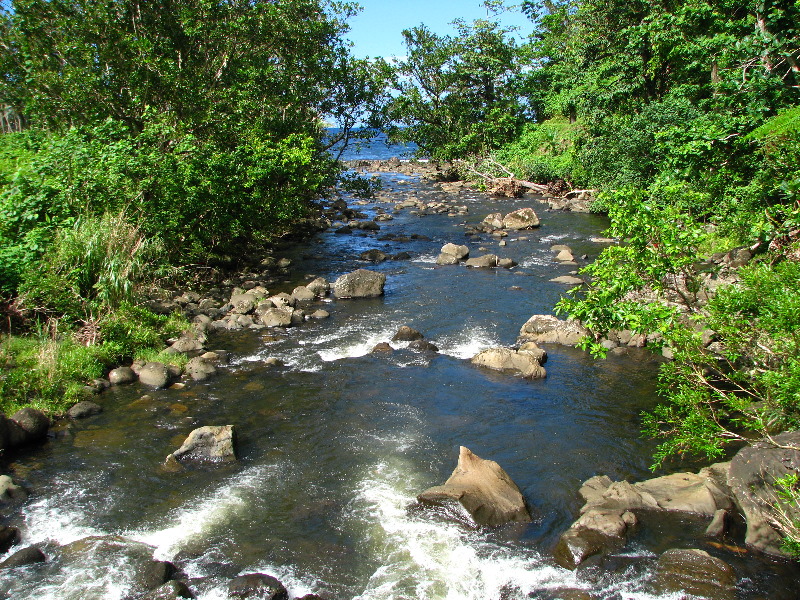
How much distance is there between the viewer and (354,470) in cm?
1027

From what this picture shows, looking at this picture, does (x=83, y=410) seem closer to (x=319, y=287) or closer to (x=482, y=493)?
(x=482, y=493)

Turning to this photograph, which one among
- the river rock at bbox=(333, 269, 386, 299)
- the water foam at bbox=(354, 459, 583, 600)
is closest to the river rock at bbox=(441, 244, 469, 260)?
the river rock at bbox=(333, 269, 386, 299)

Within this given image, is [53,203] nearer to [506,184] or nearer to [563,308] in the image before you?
[563,308]

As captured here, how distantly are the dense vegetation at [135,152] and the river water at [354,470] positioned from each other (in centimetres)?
241

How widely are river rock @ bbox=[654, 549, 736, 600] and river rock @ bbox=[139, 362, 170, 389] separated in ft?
34.0

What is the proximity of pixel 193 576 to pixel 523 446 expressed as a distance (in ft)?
19.5

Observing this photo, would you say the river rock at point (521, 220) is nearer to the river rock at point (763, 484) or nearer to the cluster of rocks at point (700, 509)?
the cluster of rocks at point (700, 509)

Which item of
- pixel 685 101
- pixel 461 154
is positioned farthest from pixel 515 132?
pixel 685 101

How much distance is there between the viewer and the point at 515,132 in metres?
47.4

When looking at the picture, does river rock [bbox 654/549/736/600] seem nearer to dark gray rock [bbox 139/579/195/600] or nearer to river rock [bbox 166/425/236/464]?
dark gray rock [bbox 139/579/195/600]

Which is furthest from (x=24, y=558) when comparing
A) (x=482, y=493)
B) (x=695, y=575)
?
(x=695, y=575)

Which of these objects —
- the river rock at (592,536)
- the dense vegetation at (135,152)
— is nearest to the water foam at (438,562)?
the river rock at (592,536)

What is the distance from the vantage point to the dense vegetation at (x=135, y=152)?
546 inches

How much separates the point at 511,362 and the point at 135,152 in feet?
40.8
